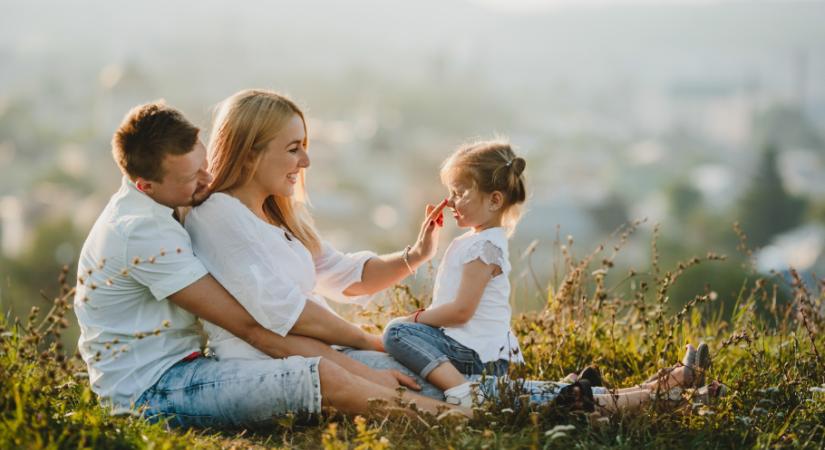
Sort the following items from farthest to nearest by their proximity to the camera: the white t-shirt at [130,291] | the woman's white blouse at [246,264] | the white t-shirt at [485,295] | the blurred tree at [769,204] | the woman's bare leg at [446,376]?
the blurred tree at [769,204]
the white t-shirt at [485,295]
the woman's bare leg at [446,376]
the woman's white blouse at [246,264]
the white t-shirt at [130,291]

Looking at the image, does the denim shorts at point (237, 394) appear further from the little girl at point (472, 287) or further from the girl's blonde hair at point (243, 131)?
the girl's blonde hair at point (243, 131)

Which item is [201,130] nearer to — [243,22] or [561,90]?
[561,90]

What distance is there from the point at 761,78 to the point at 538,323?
176022 mm

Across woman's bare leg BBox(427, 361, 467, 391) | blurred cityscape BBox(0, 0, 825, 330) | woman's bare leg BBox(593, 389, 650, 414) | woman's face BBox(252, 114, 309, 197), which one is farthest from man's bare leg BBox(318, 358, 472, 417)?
blurred cityscape BBox(0, 0, 825, 330)

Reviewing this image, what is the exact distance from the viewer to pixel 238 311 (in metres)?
3.08

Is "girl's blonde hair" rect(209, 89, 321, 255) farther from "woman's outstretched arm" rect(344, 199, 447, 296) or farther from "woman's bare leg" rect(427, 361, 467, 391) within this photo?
"woman's bare leg" rect(427, 361, 467, 391)

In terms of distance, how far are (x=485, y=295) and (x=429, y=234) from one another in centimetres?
40

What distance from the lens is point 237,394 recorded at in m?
3.04

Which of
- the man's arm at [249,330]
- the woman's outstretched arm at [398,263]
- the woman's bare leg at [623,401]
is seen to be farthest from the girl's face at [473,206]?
the woman's bare leg at [623,401]

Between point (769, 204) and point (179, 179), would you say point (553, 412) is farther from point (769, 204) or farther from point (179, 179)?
point (769, 204)

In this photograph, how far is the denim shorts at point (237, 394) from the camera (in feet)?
9.96

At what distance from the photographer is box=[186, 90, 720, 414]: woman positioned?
3.10 metres

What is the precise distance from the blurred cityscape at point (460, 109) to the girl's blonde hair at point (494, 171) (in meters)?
43.3

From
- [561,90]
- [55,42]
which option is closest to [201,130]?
[561,90]
